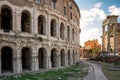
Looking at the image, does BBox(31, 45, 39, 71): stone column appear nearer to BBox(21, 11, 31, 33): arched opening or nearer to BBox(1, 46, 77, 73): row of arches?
BBox(1, 46, 77, 73): row of arches

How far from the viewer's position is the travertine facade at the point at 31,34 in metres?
18.7

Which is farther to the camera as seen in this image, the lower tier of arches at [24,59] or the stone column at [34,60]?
the stone column at [34,60]

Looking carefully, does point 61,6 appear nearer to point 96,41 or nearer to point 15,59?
point 15,59

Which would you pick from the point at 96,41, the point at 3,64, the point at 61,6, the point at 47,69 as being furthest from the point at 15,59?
the point at 96,41

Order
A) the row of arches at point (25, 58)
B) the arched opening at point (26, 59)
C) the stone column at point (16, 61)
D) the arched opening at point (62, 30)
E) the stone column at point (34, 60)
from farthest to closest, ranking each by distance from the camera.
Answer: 1. the arched opening at point (62, 30)
2. the arched opening at point (26, 59)
3. the row of arches at point (25, 58)
4. the stone column at point (34, 60)
5. the stone column at point (16, 61)

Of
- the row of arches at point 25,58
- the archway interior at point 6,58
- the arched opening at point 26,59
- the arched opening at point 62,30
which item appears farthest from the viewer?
the arched opening at point 62,30

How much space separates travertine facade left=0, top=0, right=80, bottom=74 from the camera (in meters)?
18.7

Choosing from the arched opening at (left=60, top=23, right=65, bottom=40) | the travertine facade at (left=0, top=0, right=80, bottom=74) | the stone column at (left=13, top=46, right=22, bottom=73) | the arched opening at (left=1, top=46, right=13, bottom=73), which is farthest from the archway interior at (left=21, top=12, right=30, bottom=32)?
the arched opening at (left=60, top=23, right=65, bottom=40)

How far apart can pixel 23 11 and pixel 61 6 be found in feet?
25.3

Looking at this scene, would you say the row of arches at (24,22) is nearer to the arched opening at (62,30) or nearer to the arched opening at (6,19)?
the arched opening at (6,19)

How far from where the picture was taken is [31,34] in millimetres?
20438

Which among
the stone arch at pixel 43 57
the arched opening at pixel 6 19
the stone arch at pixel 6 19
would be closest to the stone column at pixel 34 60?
the stone arch at pixel 43 57

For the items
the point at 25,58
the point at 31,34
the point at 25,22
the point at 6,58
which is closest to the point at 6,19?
the point at 25,22

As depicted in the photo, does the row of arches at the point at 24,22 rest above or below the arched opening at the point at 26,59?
above
